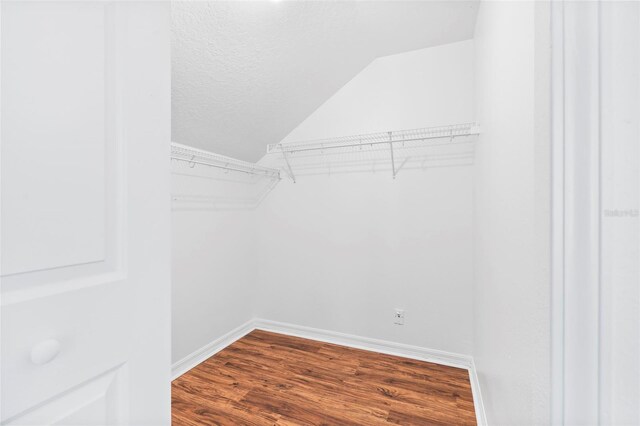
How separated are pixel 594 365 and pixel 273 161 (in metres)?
2.56

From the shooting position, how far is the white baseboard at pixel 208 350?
2033 mm

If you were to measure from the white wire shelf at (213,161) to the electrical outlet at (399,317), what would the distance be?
163 centimetres

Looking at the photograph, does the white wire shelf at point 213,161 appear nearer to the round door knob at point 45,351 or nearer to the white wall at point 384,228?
the white wall at point 384,228

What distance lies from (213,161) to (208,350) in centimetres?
155

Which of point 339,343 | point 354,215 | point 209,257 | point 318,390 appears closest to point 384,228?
point 354,215

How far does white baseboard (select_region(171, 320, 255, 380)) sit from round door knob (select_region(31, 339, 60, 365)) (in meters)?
1.82

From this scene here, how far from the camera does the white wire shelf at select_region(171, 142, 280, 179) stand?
6.54 feet

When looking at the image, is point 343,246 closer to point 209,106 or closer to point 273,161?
point 273,161

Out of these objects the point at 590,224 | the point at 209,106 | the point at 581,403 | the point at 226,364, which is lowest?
the point at 226,364

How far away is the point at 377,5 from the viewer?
1766mm

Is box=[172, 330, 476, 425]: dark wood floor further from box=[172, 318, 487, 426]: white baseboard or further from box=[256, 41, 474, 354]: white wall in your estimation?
box=[256, 41, 474, 354]: white wall

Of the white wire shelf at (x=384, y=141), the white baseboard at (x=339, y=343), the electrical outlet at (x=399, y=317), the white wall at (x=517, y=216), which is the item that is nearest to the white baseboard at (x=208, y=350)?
the white baseboard at (x=339, y=343)

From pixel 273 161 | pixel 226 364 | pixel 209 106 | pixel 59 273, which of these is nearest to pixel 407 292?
pixel 226 364

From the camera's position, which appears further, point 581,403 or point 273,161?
point 273,161
